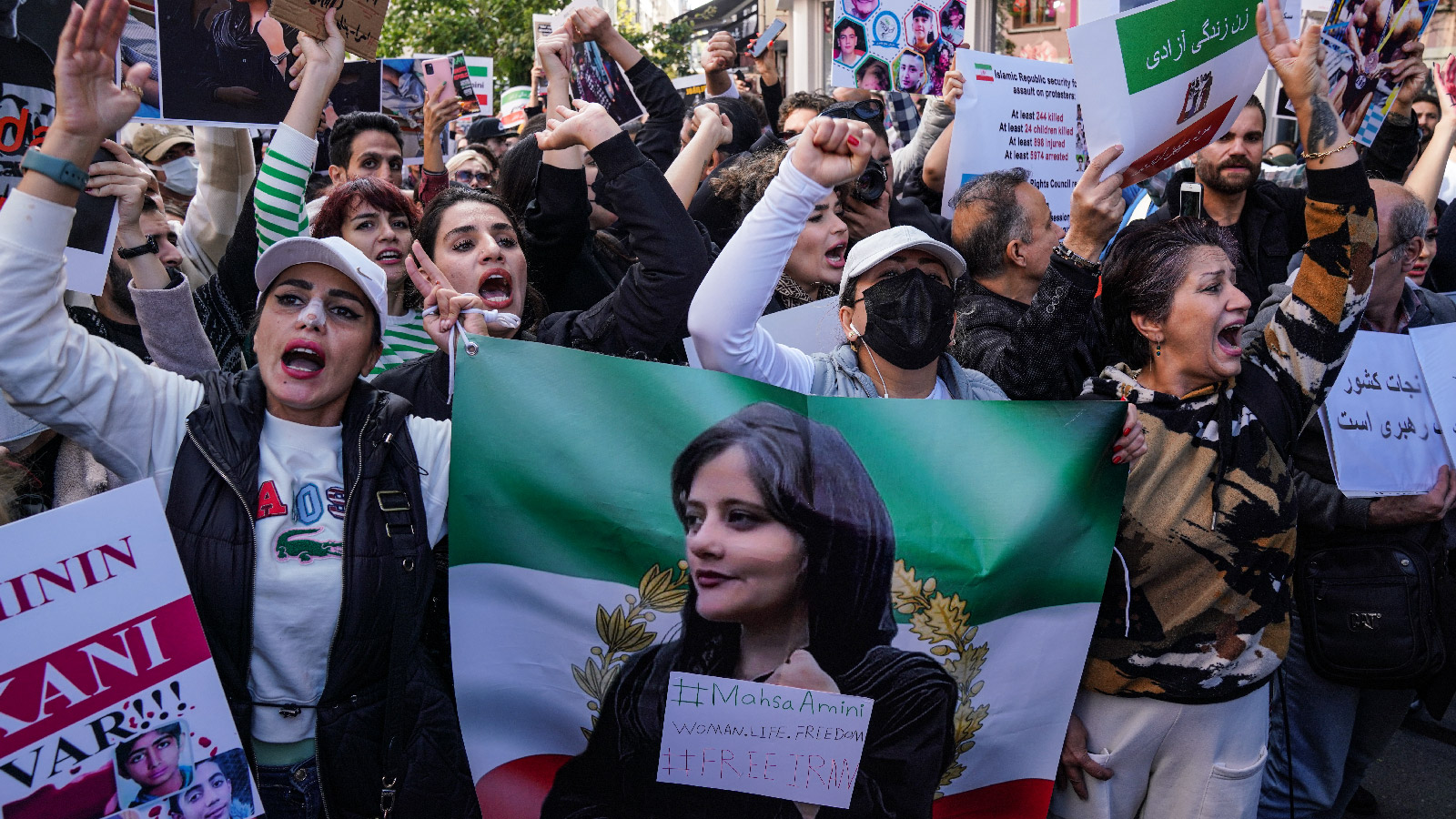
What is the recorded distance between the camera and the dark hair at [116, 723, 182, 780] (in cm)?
200

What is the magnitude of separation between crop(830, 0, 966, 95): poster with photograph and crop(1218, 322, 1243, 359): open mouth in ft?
14.0

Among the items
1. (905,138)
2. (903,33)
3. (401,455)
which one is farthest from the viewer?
(905,138)

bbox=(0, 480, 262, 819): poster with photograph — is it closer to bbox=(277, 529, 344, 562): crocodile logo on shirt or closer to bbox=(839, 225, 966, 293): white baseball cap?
bbox=(277, 529, 344, 562): crocodile logo on shirt

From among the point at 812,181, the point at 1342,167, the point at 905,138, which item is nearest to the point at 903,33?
the point at 905,138

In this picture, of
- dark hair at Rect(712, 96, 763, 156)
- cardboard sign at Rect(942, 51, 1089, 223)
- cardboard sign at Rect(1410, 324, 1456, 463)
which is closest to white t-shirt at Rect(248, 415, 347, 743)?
cardboard sign at Rect(1410, 324, 1456, 463)

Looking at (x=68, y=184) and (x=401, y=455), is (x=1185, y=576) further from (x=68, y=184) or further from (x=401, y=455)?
(x=68, y=184)

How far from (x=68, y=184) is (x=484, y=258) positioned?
1.26m

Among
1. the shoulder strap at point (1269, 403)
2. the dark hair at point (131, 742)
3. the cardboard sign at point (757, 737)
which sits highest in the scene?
the shoulder strap at point (1269, 403)

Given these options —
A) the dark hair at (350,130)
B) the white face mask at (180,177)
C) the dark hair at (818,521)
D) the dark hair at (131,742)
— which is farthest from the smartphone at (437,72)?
the dark hair at (131,742)

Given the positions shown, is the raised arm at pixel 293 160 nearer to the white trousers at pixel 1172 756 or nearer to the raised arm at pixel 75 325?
the raised arm at pixel 75 325

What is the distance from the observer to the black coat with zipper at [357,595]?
2.16 m

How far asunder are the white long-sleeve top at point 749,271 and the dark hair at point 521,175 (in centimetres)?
192

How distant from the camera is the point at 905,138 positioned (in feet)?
23.9

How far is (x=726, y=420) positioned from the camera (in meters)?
2.32
